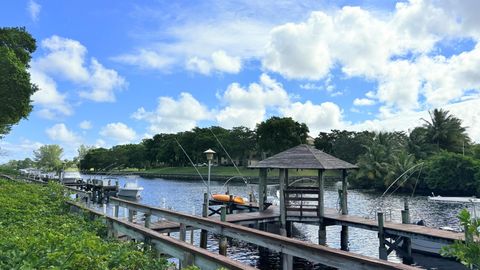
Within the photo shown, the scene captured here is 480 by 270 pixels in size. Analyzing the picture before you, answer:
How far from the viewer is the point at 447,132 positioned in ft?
232

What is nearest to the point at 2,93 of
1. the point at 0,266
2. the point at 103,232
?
the point at 103,232

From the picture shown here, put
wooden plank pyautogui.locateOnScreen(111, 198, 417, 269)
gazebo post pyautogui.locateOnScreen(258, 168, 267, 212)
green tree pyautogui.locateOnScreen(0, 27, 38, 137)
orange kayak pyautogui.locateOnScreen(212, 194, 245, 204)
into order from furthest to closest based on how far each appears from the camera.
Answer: green tree pyautogui.locateOnScreen(0, 27, 38, 137) < orange kayak pyautogui.locateOnScreen(212, 194, 245, 204) < gazebo post pyautogui.locateOnScreen(258, 168, 267, 212) < wooden plank pyautogui.locateOnScreen(111, 198, 417, 269)

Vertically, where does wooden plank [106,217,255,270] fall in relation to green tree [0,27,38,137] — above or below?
below

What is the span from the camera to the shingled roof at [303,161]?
17.6 metres

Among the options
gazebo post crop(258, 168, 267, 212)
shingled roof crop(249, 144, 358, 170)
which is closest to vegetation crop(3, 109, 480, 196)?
gazebo post crop(258, 168, 267, 212)

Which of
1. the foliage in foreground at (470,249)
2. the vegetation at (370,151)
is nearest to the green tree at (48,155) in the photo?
the vegetation at (370,151)

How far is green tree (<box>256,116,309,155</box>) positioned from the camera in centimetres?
8625

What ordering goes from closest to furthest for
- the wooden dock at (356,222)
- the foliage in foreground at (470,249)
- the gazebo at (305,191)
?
1. the foliage in foreground at (470,249)
2. the wooden dock at (356,222)
3. the gazebo at (305,191)

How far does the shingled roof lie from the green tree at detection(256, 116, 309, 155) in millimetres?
66607

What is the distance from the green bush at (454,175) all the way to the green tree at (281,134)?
32.8 meters

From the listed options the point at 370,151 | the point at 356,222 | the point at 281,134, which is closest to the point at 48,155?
the point at 281,134

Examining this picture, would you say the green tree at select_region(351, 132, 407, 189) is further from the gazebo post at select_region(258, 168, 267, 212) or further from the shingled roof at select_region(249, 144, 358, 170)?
the shingled roof at select_region(249, 144, 358, 170)

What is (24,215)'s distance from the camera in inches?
359

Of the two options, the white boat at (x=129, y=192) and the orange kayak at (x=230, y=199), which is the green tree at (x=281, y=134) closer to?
the white boat at (x=129, y=192)
